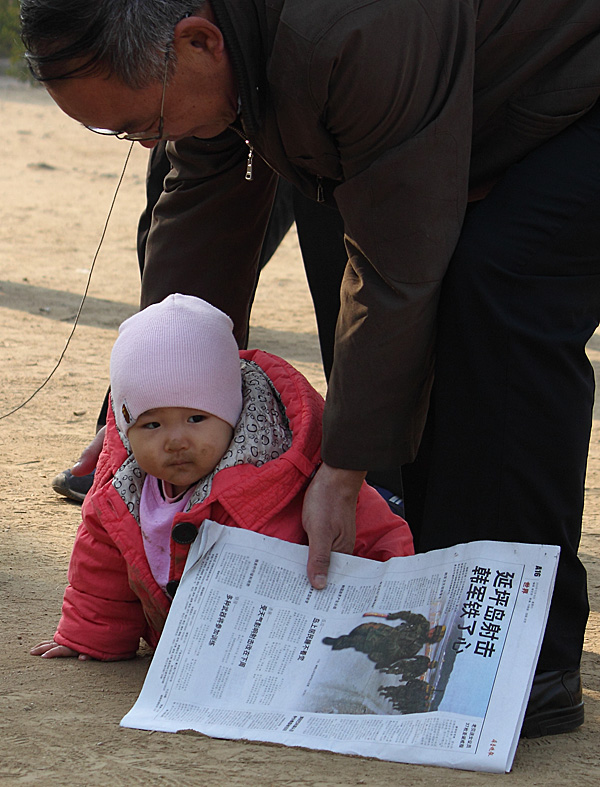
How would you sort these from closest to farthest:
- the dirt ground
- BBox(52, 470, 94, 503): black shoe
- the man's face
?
the dirt ground → the man's face → BBox(52, 470, 94, 503): black shoe

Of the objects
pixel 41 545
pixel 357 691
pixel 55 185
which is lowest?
pixel 55 185

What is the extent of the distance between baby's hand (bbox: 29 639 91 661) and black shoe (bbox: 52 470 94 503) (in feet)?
3.06

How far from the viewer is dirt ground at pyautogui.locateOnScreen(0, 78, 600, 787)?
1718 mm

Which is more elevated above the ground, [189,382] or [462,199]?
[462,199]

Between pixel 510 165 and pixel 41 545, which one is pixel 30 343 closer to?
pixel 41 545

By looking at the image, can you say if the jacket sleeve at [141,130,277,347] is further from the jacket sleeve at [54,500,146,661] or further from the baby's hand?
the baby's hand

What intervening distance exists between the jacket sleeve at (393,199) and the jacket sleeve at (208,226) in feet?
2.00

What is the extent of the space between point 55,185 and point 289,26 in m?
8.41

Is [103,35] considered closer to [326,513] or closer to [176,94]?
[176,94]

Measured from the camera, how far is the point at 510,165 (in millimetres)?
2014

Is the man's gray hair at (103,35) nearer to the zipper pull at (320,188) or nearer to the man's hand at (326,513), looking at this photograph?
the zipper pull at (320,188)

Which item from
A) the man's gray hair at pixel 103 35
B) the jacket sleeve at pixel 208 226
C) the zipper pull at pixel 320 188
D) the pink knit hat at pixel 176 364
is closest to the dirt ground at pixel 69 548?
the pink knit hat at pixel 176 364

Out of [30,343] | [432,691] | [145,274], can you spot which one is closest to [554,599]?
[432,691]

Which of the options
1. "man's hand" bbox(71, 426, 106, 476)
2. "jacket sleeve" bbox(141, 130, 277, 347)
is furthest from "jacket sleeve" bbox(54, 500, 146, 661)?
"jacket sleeve" bbox(141, 130, 277, 347)
